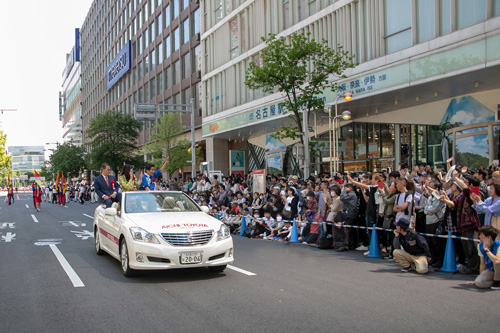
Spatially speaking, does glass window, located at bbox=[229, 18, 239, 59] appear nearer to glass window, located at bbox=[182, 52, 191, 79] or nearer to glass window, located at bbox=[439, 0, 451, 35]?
glass window, located at bbox=[182, 52, 191, 79]

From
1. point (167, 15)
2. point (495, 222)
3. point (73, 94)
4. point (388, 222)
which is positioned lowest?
point (388, 222)

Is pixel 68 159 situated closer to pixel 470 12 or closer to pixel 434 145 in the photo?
pixel 434 145

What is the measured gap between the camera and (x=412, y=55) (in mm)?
18781

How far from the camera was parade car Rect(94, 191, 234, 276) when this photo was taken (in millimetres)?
7836

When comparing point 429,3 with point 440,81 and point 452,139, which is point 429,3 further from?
point 452,139

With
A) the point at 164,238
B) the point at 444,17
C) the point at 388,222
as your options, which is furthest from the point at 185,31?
the point at 164,238

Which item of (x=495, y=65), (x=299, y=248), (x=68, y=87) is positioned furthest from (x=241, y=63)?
(x=68, y=87)

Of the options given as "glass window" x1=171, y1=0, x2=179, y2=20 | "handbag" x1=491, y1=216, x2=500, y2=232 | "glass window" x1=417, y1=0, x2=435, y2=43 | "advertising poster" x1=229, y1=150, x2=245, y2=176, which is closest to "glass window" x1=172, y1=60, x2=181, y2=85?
"glass window" x1=171, y1=0, x2=179, y2=20

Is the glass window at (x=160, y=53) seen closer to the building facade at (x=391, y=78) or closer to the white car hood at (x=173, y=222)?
the building facade at (x=391, y=78)

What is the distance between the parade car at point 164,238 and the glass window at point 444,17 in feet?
42.4

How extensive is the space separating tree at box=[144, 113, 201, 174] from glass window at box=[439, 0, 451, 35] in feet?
76.1

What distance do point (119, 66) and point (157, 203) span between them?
62.8 metres

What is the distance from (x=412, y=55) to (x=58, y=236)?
1479 cm

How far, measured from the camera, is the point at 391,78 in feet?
64.8
